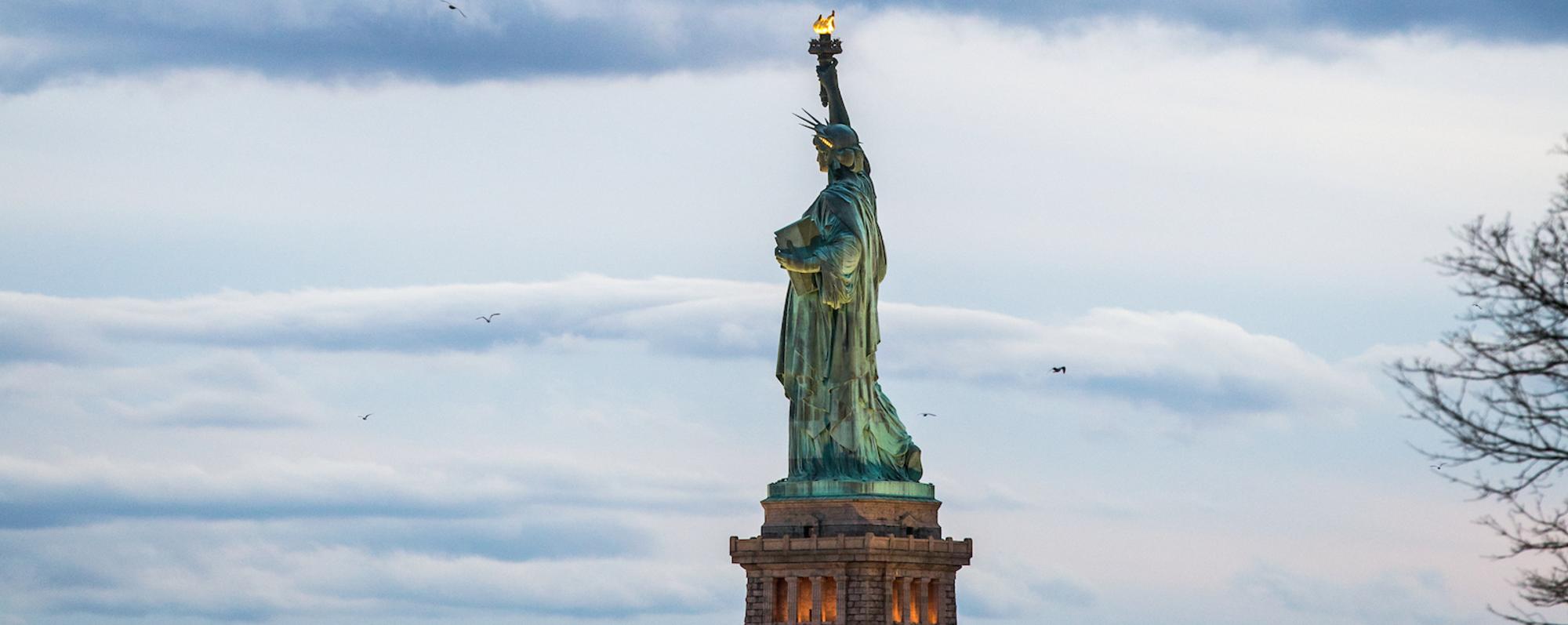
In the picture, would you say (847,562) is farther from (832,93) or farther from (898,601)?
(832,93)

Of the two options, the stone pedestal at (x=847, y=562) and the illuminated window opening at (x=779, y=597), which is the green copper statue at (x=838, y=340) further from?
the illuminated window opening at (x=779, y=597)

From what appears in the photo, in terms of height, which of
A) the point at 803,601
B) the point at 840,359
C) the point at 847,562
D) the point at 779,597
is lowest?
the point at 803,601

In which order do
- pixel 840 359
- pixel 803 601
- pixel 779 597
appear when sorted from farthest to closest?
pixel 840 359
pixel 779 597
pixel 803 601

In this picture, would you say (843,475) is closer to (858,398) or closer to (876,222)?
(858,398)

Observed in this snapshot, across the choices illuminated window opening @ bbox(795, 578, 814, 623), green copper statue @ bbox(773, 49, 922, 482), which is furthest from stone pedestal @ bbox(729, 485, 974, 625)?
green copper statue @ bbox(773, 49, 922, 482)

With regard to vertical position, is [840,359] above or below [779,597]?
above

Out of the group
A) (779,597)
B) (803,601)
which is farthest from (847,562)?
(779,597)
